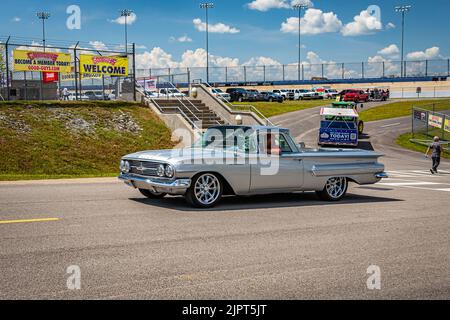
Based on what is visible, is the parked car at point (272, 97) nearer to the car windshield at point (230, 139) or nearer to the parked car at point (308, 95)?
the parked car at point (308, 95)

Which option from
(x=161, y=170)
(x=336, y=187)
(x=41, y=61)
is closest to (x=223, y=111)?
(x=41, y=61)

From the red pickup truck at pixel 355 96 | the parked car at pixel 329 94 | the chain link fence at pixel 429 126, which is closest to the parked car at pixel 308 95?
the parked car at pixel 329 94

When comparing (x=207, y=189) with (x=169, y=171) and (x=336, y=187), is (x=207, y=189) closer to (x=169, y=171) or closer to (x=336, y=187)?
(x=169, y=171)

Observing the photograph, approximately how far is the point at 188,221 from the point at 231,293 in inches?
145

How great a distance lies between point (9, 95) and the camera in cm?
2892

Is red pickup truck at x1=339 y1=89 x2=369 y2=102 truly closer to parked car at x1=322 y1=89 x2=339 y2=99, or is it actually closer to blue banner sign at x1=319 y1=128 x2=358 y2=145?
parked car at x1=322 y1=89 x2=339 y2=99

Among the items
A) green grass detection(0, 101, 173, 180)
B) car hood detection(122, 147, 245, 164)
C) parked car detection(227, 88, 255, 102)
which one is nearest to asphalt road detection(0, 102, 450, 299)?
car hood detection(122, 147, 245, 164)

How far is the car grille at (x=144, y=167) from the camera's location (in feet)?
33.2

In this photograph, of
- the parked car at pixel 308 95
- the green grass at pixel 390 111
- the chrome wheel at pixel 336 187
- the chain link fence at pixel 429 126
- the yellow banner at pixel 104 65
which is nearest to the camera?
the chrome wheel at pixel 336 187

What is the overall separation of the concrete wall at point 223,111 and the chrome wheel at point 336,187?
65.5 ft

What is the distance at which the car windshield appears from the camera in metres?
10.9

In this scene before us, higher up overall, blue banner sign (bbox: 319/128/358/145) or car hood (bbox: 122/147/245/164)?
car hood (bbox: 122/147/245/164)
